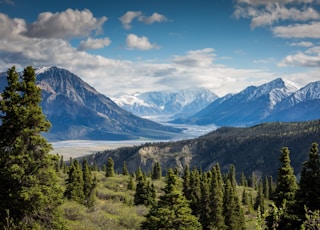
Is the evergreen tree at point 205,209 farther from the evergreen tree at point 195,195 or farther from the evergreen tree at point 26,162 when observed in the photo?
the evergreen tree at point 26,162

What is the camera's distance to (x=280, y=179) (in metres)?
44.9

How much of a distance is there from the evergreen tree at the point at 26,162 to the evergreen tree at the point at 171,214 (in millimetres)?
14463

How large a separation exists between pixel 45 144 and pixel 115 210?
18429mm

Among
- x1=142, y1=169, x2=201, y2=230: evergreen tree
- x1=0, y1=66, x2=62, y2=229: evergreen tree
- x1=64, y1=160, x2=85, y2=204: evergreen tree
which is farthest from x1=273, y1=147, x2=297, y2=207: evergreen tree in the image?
x1=64, y1=160, x2=85, y2=204: evergreen tree

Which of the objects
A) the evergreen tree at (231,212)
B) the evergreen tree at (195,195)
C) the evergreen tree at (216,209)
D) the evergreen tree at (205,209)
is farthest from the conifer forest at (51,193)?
the evergreen tree at (231,212)

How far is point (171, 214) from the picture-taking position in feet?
128

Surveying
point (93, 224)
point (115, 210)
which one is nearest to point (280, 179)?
point (115, 210)

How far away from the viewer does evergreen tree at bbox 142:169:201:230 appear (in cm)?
3872

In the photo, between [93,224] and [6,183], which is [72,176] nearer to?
[93,224]

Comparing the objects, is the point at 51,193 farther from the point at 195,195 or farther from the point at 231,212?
the point at 231,212

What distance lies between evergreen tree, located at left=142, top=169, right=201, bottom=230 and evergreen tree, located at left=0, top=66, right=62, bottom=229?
1446 cm

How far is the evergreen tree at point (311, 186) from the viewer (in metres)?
37.2

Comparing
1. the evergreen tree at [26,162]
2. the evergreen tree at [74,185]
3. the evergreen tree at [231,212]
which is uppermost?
the evergreen tree at [26,162]

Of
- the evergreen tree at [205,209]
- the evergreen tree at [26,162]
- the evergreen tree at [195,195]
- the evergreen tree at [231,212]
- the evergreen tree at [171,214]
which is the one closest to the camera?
the evergreen tree at [26,162]
